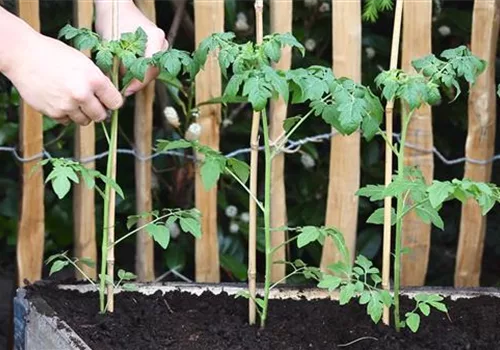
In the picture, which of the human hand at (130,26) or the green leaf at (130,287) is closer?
the human hand at (130,26)

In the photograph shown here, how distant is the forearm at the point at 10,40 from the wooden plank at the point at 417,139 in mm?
984

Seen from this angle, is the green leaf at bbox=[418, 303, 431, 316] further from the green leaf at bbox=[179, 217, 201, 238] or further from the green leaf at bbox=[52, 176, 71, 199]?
the green leaf at bbox=[52, 176, 71, 199]

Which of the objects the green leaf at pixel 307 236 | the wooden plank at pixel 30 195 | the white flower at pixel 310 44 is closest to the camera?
the green leaf at pixel 307 236

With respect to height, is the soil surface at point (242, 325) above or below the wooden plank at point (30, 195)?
below

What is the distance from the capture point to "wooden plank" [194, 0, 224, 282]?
8.36 ft

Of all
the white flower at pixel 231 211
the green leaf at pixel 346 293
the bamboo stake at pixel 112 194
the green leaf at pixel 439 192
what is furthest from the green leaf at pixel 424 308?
the white flower at pixel 231 211

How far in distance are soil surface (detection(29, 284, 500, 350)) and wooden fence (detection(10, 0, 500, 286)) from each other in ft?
1.12

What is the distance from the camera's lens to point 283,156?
2.67 metres

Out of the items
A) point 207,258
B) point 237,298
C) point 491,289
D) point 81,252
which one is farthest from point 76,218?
point 491,289

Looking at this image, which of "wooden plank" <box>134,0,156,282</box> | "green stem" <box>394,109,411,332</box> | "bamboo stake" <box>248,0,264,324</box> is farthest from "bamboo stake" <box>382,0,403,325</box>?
"wooden plank" <box>134,0,156,282</box>

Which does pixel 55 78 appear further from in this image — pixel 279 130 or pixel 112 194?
pixel 279 130

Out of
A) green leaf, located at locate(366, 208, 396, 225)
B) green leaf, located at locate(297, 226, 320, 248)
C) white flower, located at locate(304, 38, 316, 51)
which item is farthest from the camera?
white flower, located at locate(304, 38, 316, 51)

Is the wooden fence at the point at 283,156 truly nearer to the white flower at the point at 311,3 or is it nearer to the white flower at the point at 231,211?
the white flower at the point at 231,211

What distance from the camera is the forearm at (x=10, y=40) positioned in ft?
6.49
